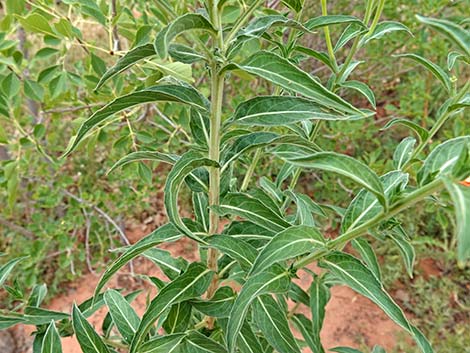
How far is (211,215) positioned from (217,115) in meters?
0.21

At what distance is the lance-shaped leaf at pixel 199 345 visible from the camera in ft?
2.64

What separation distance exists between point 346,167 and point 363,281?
221 mm

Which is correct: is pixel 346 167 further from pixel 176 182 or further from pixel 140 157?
pixel 140 157

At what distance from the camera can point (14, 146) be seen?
1.41 m

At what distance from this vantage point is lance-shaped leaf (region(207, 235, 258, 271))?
2.36 ft

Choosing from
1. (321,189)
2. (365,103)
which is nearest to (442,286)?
(321,189)

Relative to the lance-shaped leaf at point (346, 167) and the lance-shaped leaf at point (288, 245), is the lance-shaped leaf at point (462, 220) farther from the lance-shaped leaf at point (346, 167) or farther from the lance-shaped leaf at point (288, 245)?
the lance-shaped leaf at point (288, 245)

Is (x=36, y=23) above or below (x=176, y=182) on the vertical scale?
above

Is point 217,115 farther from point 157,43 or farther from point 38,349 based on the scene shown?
point 38,349

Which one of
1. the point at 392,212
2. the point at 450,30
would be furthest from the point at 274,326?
the point at 450,30

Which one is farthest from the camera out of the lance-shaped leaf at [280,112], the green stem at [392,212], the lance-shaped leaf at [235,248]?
the lance-shaped leaf at [235,248]

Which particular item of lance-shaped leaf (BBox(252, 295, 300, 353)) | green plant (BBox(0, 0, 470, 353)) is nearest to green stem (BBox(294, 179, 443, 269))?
green plant (BBox(0, 0, 470, 353))

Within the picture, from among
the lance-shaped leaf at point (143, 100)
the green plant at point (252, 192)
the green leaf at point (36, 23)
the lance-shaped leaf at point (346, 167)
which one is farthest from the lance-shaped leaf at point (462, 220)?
the green leaf at point (36, 23)

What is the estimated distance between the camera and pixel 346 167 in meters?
0.52
